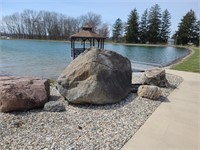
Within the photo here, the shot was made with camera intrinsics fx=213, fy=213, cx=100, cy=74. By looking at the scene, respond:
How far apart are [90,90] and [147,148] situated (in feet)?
7.29

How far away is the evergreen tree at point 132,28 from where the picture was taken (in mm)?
58975

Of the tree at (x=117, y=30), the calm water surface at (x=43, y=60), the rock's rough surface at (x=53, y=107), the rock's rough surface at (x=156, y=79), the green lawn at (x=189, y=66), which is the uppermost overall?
the tree at (x=117, y=30)

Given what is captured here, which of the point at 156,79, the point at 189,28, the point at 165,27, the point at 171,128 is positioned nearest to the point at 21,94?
the point at 171,128

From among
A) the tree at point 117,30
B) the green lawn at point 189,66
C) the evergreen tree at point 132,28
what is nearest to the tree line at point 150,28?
the evergreen tree at point 132,28

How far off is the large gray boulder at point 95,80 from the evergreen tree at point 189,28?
173 ft

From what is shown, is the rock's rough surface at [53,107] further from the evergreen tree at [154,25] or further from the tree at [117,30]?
the tree at [117,30]

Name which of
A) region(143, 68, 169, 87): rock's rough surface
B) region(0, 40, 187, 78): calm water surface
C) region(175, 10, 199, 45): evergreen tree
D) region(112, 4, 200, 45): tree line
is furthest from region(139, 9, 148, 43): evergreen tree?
region(143, 68, 169, 87): rock's rough surface

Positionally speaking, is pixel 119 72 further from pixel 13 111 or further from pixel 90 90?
pixel 13 111

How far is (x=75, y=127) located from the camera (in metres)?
3.83

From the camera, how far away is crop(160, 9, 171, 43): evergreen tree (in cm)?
5994

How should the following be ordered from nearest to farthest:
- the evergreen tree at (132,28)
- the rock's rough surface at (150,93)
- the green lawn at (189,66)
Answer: the rock's rough surface at (150,93) → the green lawn at (189,66) → the evergreen tree at (132,28)

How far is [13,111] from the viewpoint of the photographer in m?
4.54

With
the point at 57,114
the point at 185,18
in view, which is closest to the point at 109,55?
the point at 57,114

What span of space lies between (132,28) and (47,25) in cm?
3694
